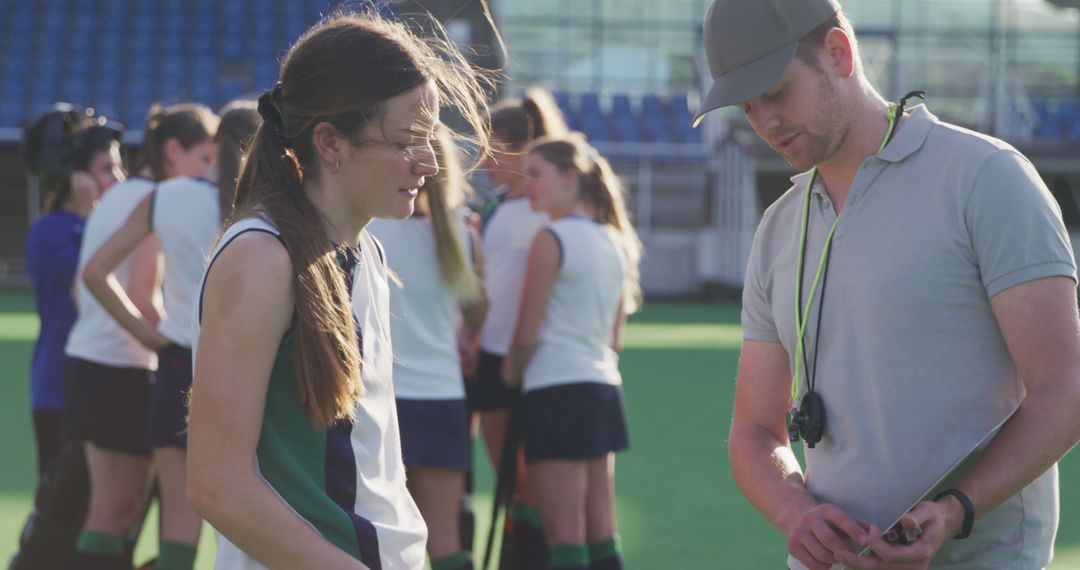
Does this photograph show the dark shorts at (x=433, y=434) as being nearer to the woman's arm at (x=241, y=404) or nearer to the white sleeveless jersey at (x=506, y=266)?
the white sleeveless jersey at (x=506, y=266)

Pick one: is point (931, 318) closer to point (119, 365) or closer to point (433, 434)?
point (433, 434)

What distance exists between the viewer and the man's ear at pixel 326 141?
1845mm

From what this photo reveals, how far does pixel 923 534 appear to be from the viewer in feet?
5.96

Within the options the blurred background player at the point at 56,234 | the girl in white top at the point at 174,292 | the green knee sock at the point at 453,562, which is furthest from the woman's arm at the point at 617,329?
the blurred background player at the point at 56,234

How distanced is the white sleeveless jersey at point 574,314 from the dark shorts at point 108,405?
48.0 inches

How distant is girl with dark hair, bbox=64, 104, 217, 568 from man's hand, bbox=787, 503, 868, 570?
2.70 m

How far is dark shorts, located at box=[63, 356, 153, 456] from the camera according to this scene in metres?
4.14

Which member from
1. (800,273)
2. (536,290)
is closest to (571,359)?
(536,290)

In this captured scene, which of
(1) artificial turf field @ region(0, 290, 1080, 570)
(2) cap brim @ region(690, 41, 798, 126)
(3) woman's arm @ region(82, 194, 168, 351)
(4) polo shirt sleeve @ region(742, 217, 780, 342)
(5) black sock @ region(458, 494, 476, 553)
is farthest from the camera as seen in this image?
(1) artificial turf field @ region(0, 290, 1080, 570)

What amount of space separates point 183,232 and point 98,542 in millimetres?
1022

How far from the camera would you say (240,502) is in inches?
66.2

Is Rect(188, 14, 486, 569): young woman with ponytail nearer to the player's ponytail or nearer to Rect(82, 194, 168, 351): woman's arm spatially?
the player's ponytail

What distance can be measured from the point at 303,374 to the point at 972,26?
24940mm

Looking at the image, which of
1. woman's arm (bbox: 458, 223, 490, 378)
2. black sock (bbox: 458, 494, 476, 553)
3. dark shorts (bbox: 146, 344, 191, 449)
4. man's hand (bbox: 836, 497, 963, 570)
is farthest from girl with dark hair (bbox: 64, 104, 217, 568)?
man's hand (bbox: 836, 497, 963, 570)
